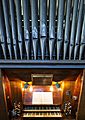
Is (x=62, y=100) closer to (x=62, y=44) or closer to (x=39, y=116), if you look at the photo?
(x=39, y=116)

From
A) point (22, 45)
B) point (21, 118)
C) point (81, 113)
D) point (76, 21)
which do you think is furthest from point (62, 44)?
point (21, 118)

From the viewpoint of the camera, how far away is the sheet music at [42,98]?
672 centimetres

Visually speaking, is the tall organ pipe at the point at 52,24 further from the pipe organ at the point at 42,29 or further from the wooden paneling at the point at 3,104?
the wooden paneling at the point at 3,104

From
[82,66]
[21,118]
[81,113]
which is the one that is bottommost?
[21,118]

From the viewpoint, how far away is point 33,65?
4809 millimetres

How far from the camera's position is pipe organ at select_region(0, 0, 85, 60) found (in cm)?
385

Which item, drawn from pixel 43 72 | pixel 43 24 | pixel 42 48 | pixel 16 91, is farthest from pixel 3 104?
pixel 43 24

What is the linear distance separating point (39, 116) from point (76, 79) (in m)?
1.99

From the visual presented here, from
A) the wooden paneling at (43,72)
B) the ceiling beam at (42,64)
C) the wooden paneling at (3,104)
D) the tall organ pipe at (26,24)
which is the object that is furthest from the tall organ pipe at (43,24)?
the wooden paneling at (3,104)

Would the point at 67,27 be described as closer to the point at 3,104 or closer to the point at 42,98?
the point at 3,104

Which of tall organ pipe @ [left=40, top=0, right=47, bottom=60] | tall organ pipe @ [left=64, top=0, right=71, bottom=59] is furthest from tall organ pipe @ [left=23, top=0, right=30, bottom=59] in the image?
tall organ pipe @ [left=64, top=0, right=71, bottom=59]

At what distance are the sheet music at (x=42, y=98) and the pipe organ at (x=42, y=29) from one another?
2563 mm

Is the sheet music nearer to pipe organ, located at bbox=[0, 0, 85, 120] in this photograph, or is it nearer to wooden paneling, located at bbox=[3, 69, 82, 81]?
pipe organ, located at bbox=[0, 0, 85, 120]

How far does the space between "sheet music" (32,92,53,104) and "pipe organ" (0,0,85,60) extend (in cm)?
256
